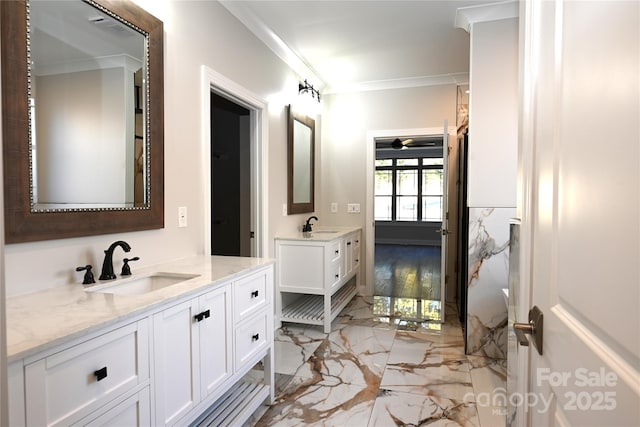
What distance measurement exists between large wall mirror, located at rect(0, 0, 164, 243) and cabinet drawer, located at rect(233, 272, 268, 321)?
586mm

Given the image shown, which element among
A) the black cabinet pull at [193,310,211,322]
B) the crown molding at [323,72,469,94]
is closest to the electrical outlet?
the black cabinet pull at [193,310,211,322]

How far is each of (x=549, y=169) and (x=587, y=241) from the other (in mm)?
243

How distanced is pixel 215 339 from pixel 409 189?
8770 mm

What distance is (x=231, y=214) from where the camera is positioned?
3.90m

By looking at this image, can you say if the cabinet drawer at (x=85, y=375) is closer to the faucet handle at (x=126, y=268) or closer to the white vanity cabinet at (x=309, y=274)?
the faucet handle at (x=126, y=268)

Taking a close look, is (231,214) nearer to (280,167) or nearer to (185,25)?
(280,167)

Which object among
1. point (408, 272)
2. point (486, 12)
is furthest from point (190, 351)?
point (408, 272)

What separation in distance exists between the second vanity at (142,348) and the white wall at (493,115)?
1.89m

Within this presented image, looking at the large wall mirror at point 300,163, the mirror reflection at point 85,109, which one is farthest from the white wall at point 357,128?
the mirror reflection at point 85,109

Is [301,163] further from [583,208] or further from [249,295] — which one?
[583,208]

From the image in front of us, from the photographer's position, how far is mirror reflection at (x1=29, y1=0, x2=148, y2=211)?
4.75 feet

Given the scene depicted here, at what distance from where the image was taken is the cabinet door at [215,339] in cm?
161

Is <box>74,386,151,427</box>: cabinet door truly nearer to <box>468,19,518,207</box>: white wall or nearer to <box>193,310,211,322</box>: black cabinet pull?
<box>193,310,211,322</box>: black cabinet pull

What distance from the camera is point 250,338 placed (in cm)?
200
